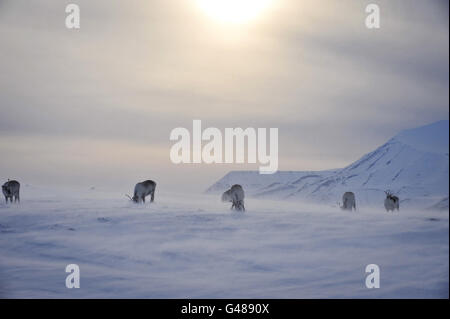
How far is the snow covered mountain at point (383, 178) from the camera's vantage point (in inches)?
469

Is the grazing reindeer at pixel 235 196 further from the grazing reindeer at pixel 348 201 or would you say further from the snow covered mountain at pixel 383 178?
the grazing reindeer at pixel 348 201

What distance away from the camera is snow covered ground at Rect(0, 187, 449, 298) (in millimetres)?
10734

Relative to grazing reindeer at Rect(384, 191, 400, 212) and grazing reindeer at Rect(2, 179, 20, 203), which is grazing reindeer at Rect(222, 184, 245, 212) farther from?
grazing reindeer at Rect(2, 179, 20, 203)

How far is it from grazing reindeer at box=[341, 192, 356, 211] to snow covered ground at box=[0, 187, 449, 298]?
2.69 ft

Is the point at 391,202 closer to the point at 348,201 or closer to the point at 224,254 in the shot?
the point at 348,201

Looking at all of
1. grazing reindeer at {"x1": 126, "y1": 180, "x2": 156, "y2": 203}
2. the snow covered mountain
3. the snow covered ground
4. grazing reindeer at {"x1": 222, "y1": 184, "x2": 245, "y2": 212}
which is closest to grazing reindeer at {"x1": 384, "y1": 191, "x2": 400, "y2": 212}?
the snow covered mountain

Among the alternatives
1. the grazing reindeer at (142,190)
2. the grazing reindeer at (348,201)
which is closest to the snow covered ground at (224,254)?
the grazing reindeer at (348,201)

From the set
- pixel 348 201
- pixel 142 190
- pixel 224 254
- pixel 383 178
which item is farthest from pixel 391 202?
pixel 142 190

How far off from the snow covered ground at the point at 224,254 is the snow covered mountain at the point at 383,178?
655mm

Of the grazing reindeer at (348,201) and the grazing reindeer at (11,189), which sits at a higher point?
the grazing reindeer at (11,189)

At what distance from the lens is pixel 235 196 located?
13039 mm

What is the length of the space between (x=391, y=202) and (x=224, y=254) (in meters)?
4.21
